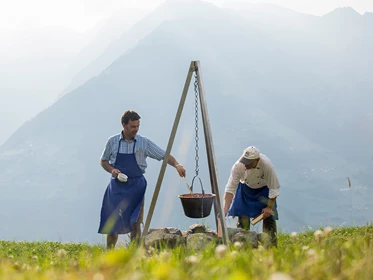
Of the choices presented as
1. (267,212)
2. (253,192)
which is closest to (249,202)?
(253,192)

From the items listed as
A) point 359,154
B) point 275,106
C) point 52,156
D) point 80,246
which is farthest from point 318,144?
point 80,246

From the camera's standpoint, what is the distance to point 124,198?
6.35 meters

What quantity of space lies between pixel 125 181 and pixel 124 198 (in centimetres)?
27

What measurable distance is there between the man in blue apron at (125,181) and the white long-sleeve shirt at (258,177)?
0.96 meters

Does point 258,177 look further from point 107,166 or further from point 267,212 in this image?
point 107,166

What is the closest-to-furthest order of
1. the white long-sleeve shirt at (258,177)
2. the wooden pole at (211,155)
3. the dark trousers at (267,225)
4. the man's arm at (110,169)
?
the wooden pole at (211,155) < the man's arm at (110,169) < the white long-sleeve shirt at (258,177) < the dark trousers at (267,225)

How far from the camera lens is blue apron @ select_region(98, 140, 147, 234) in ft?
20.7

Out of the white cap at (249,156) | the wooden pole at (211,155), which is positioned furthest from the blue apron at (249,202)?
the wooden pole at (211,155)

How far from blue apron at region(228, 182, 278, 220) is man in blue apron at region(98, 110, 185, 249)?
4.09ft

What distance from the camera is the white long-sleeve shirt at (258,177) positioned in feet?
21.3

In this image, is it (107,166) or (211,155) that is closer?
(211,155)

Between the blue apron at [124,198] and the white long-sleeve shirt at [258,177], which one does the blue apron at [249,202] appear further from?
the blue apron at [124,198]

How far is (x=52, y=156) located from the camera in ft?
554

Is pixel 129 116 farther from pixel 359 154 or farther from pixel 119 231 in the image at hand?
pixel 359 154
